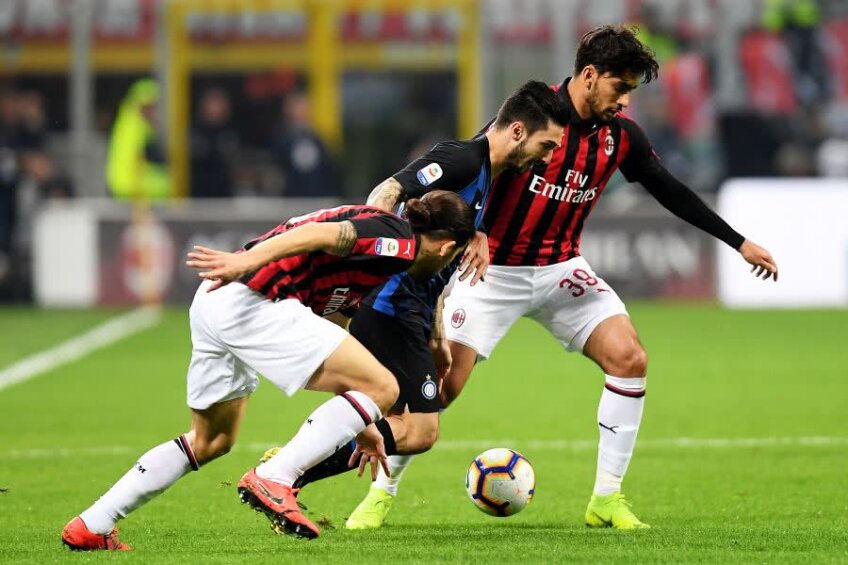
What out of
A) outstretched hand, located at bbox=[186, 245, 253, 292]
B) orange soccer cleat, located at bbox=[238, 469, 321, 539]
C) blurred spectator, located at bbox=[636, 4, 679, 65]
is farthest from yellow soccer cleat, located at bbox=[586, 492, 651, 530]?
blurred spectator, located at bbox=[636, 4, 679, 65]

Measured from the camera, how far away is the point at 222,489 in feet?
26.6

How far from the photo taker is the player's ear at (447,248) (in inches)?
239

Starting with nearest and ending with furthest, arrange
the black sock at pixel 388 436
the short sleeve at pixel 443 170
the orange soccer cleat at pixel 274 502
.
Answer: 1. the orange soccer cleat at pixel 274 502
2. the short sleeve at pixel 443 170
3. the black sock at pixel 388 436

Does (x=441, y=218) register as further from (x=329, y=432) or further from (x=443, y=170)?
(x=329, y=432)

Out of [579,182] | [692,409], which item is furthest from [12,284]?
[579,182]

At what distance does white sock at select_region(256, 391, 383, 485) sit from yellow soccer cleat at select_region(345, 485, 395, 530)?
4.08 feet

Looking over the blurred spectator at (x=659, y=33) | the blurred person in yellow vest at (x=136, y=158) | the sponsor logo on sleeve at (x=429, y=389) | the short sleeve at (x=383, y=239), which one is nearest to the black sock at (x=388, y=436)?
the sponsor logo on sleeve at (x=429, y=389)

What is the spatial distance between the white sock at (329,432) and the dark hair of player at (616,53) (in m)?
2.04

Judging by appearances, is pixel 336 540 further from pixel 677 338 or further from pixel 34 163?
pixel 34 163

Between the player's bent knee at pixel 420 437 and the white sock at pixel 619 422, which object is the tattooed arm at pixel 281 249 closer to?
the player's bent knee at pixel 420 437

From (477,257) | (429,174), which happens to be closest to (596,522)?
(477,257)

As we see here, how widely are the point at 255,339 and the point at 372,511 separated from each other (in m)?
1.52

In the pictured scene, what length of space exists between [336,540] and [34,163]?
582 inches

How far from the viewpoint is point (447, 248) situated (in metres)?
6.09
